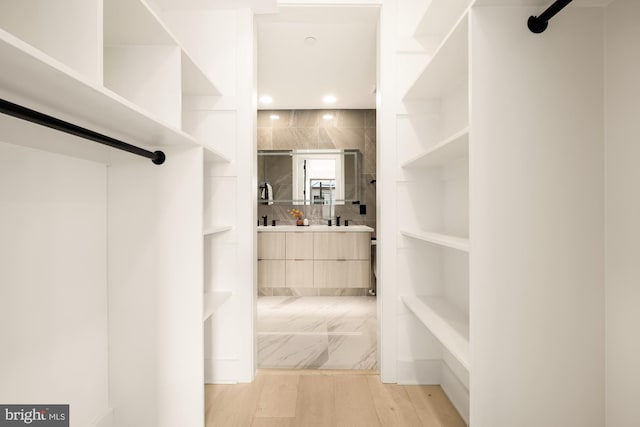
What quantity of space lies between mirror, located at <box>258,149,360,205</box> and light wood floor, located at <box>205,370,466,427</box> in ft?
8.74

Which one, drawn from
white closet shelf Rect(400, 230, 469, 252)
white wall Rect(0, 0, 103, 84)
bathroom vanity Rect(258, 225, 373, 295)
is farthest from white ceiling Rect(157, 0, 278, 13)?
bathroom vanity Rect(258, 225, 373, 295)

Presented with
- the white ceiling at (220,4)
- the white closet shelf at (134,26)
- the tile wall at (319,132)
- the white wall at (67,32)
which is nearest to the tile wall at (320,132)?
the tile wall at (319,132)

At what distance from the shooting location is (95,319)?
1312 mm

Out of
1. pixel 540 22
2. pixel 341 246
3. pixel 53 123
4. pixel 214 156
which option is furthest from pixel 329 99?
pixel 53 123

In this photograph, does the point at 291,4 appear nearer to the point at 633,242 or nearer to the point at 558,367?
the point at 633,242

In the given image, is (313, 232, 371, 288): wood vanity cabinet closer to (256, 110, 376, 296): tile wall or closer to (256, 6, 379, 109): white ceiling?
(256, 110, 376, 296): tile wall

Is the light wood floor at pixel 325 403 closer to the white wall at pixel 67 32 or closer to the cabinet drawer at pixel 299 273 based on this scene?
the white wall at pixel 67 32

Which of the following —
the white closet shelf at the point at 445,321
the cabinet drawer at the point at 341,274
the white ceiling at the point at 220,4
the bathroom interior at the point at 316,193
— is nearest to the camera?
the white closet shelf at the point at 445,321

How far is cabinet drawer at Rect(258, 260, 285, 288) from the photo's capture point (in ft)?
13.1

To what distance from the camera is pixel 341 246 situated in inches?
158

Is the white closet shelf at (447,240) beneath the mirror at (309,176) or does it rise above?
beneath

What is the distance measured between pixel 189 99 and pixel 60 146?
1.08 meters

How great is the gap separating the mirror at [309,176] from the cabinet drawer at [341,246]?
653 mm

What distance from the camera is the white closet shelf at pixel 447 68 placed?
1243 millimetres
